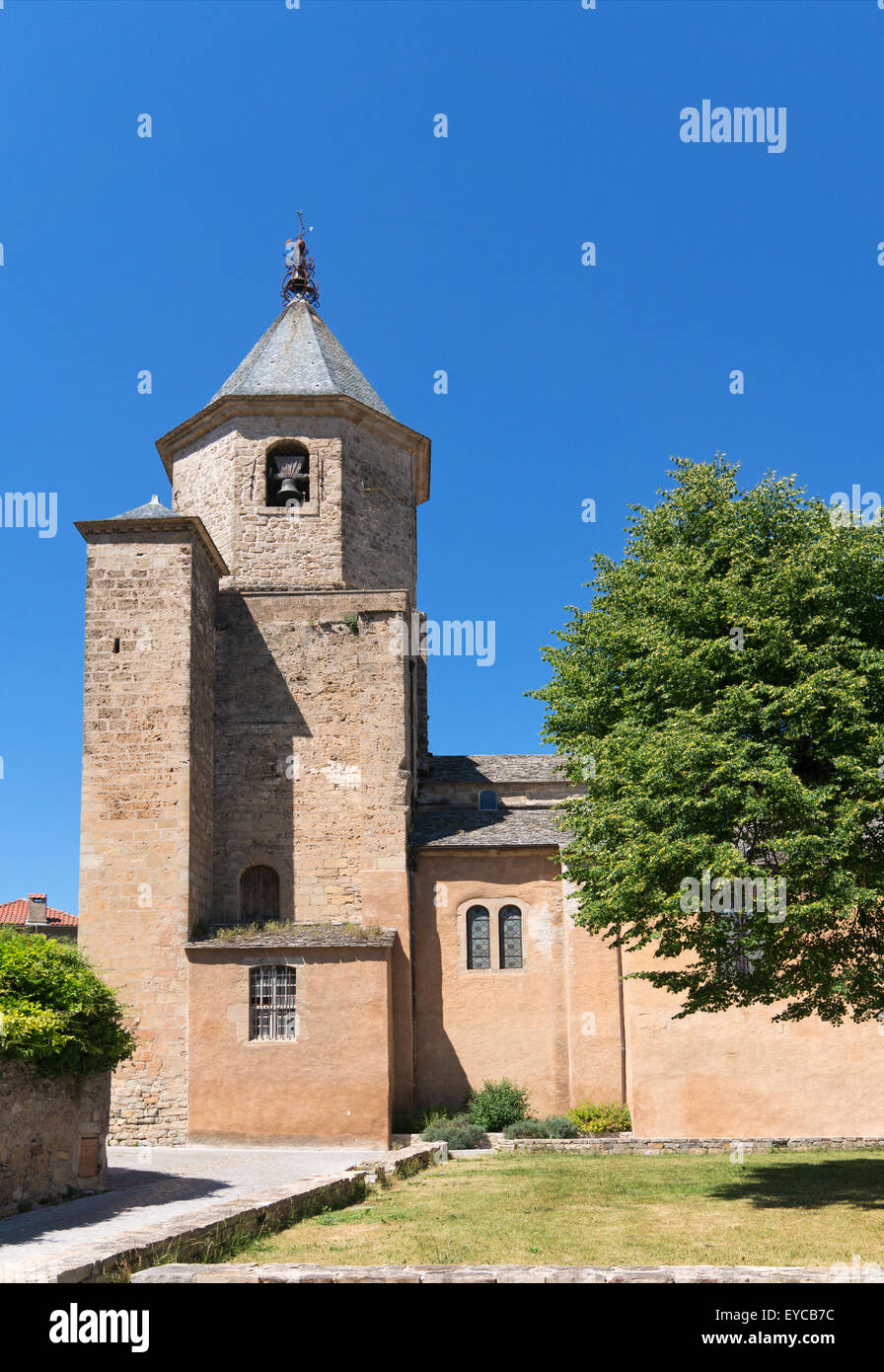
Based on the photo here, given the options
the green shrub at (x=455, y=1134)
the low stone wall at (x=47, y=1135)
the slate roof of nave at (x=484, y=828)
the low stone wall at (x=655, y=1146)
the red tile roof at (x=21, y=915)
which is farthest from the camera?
the red tile roof at (x=21, y=915)

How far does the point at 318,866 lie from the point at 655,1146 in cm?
857

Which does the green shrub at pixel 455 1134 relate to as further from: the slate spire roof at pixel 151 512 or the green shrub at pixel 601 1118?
the slate spire roof at pixel 151 512

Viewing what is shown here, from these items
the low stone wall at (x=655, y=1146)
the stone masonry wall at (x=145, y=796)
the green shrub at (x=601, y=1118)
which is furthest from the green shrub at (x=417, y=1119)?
the stone masonry wall at (x=145, y=796)

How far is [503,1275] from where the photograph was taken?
23.4 ft

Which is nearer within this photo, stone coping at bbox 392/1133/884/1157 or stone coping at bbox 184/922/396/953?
stone coping at bbox 392/1133/884/1157

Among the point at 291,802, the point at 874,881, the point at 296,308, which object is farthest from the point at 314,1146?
the point at 296,308

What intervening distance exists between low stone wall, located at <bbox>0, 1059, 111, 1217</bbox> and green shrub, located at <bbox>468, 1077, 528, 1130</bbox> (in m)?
8.71

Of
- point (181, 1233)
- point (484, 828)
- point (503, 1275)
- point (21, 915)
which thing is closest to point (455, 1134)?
point (484, 828)

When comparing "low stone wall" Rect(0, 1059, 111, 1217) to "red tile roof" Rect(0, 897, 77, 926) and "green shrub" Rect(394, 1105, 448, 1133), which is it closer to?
"green shrub" Rect(394, 1105, 448, 1133)

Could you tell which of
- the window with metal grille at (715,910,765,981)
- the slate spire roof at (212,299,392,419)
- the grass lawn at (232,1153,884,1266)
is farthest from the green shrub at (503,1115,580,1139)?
the slate spire roof at (212,299,392,419)

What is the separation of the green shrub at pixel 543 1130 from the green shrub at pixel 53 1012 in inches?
337

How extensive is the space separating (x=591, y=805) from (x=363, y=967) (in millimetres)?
7565

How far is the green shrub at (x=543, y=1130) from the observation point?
20.4 m

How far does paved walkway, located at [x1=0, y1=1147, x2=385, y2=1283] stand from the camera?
31.0 ft
